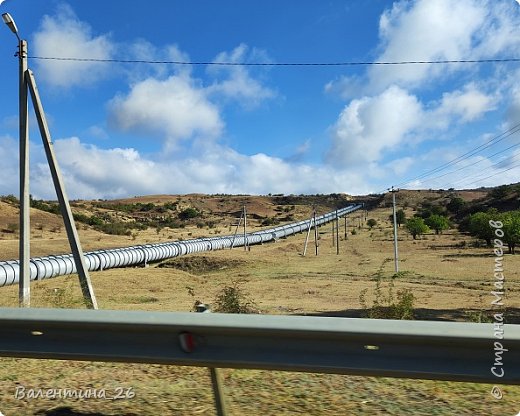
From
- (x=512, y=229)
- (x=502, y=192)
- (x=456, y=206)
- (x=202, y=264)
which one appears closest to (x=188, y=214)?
(x=456, y=206)

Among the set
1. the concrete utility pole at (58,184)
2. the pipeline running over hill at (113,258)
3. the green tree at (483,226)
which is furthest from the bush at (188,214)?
the concrete utility pole at (58,184)

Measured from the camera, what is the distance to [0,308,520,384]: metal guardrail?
9.80 feet

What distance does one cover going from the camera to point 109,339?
3.48 m

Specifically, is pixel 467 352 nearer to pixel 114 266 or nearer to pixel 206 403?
pixel 206 403

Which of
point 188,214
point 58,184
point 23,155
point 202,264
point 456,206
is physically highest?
point 188,214

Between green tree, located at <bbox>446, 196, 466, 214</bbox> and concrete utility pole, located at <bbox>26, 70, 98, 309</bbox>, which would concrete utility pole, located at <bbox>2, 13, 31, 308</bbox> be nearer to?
concrete utility pole, located at <bbox>26, 70, 98, 309</bbox>

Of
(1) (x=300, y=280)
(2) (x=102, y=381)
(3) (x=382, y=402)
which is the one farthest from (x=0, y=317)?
(1) (x=300, y=280)

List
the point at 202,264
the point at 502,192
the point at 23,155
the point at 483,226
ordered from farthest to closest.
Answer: the point at 502,192 → the point at 483,226 → the point at 202,264 → the point at 23,155

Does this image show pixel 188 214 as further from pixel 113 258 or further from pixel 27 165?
pixel 27 165

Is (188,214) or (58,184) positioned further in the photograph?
(188,214)

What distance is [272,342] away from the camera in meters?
3.24

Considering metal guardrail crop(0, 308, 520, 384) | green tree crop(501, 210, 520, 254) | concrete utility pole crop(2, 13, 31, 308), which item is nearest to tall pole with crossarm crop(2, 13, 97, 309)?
concrete utility pole crop(2, 13, 31, 308)

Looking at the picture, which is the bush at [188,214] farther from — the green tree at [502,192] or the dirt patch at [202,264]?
the dirt patch at [202,264]

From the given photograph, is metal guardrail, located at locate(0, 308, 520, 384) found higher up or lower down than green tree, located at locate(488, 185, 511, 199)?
lower down
